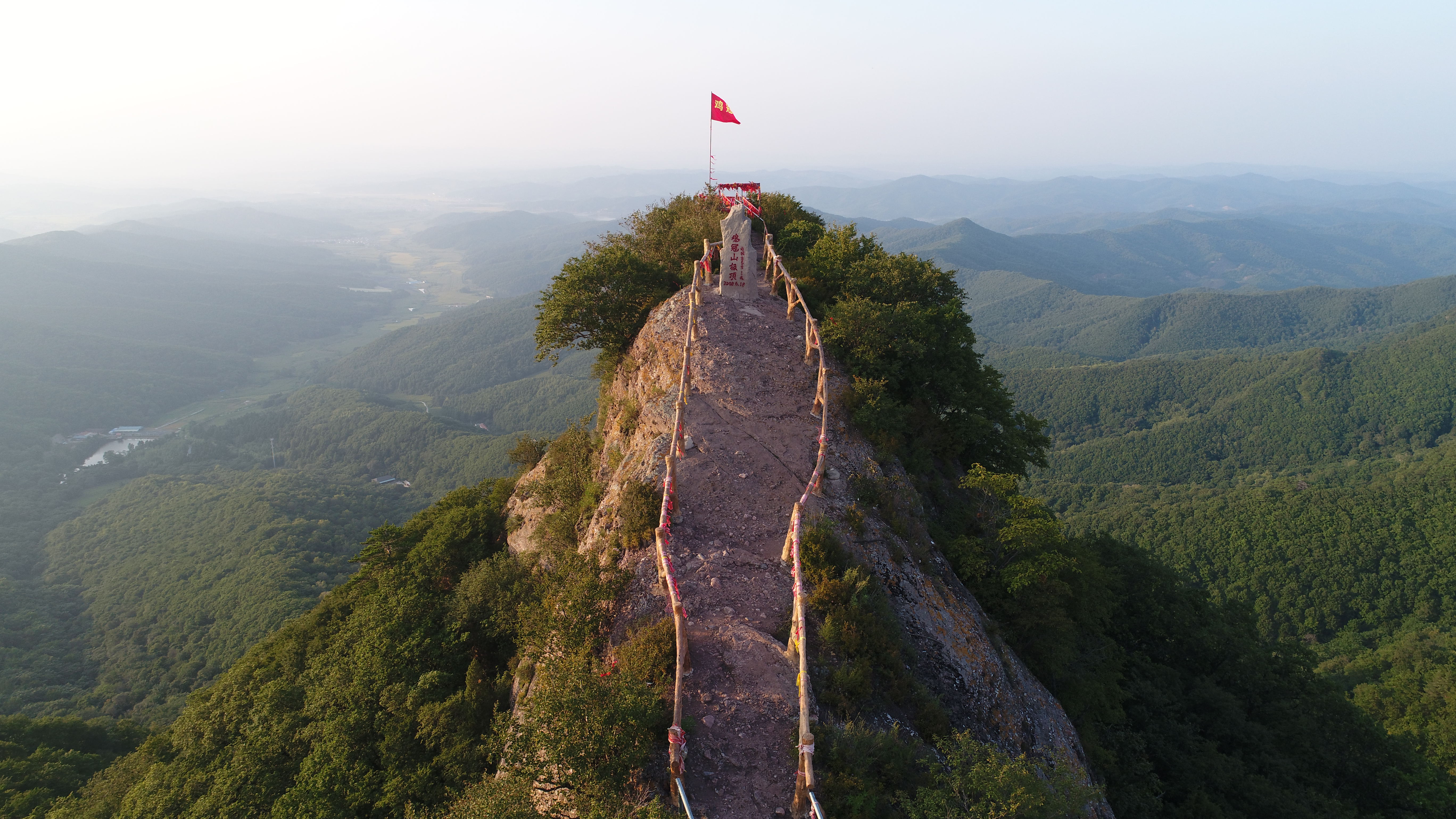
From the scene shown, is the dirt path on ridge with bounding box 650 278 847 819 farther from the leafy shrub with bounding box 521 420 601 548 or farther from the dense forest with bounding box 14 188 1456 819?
the leafy shrub with bounding box 521 420 601 548

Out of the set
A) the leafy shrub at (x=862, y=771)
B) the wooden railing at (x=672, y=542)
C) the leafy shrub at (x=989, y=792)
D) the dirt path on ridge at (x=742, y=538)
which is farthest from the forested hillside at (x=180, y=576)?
the leafy shrub at (x=989, y=792)

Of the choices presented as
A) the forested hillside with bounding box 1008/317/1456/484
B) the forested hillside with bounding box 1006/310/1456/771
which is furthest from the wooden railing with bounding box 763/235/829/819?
the forested hillside with bounding box 1008/317/1456/484

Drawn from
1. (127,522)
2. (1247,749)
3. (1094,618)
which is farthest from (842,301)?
(127,522)

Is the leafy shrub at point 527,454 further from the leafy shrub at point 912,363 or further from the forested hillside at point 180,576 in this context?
the forested hillside at point 180,576

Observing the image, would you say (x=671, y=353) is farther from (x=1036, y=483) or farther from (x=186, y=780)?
(x=1036, y=483)

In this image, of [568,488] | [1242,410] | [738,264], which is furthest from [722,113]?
[1242,410]

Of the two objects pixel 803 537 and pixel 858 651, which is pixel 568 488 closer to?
pixel 803 537
